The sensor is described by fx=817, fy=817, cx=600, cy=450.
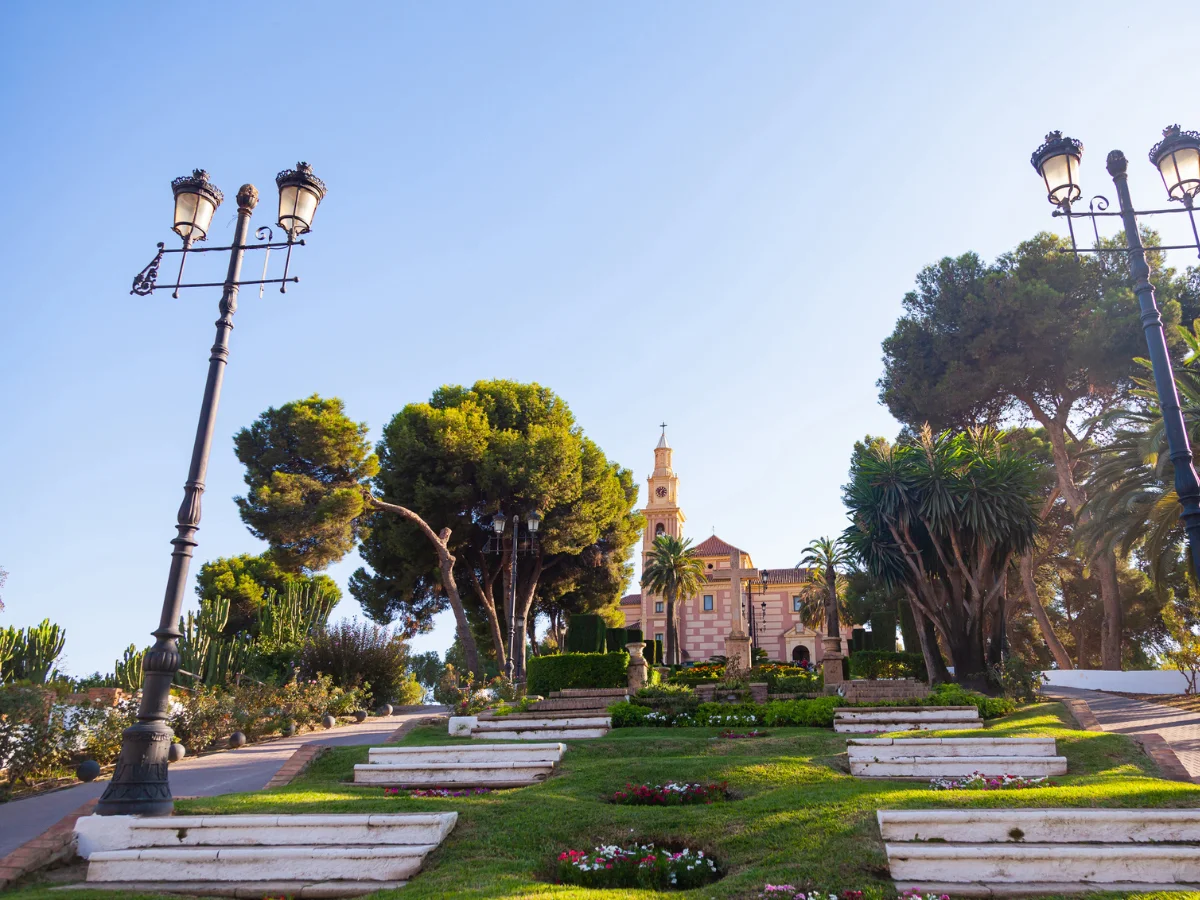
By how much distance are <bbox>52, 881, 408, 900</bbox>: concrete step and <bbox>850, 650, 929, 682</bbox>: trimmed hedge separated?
68.1 ft

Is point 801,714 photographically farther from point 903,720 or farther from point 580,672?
point 580,672

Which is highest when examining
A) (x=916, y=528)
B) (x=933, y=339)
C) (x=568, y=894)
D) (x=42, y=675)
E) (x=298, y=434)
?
(x=933, y=339)

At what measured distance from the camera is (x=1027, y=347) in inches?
1303

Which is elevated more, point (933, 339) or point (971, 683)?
point (933, 339)

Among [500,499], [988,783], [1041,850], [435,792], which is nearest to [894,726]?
[988,783]

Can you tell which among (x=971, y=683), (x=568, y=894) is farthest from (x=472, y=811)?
(x=971, y=683)

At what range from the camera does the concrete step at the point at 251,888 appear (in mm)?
5859

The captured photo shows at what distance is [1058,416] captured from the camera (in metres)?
33.6

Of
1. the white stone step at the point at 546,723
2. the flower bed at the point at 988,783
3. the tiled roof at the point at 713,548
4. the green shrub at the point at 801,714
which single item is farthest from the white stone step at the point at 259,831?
the tiled roof at the point at 713,548

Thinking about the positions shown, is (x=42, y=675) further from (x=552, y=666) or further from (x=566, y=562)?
(x=566, y=562)

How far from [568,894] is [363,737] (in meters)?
12.9

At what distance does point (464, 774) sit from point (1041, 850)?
628cm

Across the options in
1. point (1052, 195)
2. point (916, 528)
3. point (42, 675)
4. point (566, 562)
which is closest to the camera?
point (1052, 195)

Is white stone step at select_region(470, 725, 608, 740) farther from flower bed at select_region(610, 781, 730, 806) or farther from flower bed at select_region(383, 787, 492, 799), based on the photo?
flower bed at select_region(610, 781, 730, 806)
